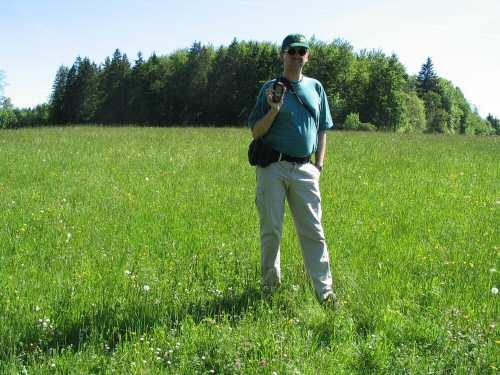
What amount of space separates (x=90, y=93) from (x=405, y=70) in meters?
49.5

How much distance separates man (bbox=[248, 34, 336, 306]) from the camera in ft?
14.5

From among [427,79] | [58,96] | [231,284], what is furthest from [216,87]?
[231,284]

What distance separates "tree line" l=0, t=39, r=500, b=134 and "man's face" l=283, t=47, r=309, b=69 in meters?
52.6

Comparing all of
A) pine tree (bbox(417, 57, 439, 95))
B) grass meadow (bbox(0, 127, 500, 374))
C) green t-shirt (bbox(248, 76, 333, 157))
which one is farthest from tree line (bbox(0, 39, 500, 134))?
green t-shirt (bbox(248, 76, 333, 157))

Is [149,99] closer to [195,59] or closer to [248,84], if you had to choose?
Answer: [195,59]

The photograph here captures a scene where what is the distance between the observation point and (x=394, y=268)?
5422mm

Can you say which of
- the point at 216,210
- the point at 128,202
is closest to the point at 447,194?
the point at 216,210

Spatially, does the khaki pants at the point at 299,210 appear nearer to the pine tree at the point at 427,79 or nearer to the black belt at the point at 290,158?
the black belt at the point at 290,158

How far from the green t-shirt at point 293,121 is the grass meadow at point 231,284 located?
1324 mm

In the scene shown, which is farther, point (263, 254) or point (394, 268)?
point (394, 268)

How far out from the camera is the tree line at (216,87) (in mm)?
69438

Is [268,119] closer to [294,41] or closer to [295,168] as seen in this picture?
[295,168]

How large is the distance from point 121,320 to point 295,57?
259 centimetres

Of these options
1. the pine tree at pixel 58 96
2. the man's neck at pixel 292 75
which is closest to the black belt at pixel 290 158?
the man's neck at pixel 292 75
